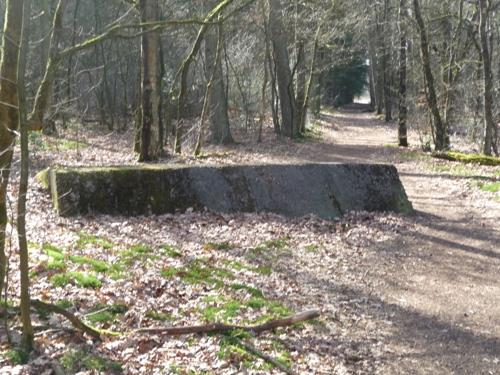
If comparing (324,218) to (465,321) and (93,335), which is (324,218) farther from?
(93,335)

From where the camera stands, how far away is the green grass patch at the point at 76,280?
6.60 metres

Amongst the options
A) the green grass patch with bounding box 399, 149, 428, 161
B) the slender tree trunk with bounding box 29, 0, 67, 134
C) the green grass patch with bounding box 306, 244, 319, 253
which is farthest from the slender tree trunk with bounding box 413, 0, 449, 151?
the slender tree trunk with bounding box 29, 0, 67, 134

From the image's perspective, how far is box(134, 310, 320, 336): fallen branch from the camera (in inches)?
220

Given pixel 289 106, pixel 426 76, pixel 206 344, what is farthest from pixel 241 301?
pixel 289 106

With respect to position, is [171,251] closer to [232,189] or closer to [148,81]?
[232,189]

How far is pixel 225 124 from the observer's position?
913 inches

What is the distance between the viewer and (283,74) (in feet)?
81.6

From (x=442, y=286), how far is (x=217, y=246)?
3379 mm

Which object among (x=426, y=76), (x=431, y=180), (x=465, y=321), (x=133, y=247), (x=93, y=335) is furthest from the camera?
(x=426, y=76)

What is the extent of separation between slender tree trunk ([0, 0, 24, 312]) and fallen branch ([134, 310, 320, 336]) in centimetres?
155

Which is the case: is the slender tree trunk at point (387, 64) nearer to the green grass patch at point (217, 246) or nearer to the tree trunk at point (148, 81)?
the tree trunk at point (148, 81)

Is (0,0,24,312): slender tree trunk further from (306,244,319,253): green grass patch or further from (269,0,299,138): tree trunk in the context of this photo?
(269,0,299,138): tree trunk

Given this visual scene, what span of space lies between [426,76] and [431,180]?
19.3 feet

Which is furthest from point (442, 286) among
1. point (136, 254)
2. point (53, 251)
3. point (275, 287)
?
point (53, 251)
